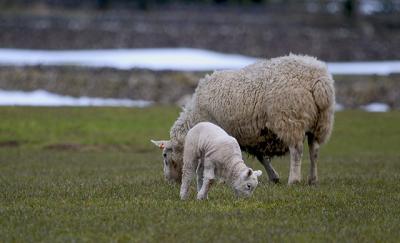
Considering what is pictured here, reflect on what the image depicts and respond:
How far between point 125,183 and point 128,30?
40214 millimetres

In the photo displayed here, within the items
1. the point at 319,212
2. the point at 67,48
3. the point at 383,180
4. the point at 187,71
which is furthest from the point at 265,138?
the point at 67,48

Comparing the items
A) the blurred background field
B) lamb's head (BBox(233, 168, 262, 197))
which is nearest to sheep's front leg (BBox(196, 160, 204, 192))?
lamb's head (BBox(233, 168, 262, 197))

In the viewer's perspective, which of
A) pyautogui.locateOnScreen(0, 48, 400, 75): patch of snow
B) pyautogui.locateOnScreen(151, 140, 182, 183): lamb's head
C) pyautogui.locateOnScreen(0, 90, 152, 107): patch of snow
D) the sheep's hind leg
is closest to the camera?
pyautogui.locateOnScreen(151, 140, 182, 183): lamb's head

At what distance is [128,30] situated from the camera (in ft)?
184

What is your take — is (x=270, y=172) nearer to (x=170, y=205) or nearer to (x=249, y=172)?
(x=249, y=172)

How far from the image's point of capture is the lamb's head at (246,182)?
42.8 feet

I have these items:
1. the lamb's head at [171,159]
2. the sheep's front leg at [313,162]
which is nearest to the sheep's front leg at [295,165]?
the sheep's front leg at [313,162]

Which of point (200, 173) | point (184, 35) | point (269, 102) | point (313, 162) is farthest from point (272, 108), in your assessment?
point (184, 35)

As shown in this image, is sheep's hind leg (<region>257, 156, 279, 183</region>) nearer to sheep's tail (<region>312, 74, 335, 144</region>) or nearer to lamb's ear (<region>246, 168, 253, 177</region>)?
sheep's tail (<region>312, 74, 335, 144</region>)

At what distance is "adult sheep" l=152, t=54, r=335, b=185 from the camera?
1617 cm

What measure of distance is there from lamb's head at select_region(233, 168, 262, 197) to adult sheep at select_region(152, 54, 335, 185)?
261cm

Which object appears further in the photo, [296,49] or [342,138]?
[296,49]

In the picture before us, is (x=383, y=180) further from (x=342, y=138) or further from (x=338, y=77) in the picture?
(x=338, y=77)

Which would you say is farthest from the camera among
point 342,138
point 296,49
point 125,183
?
point 296,49
